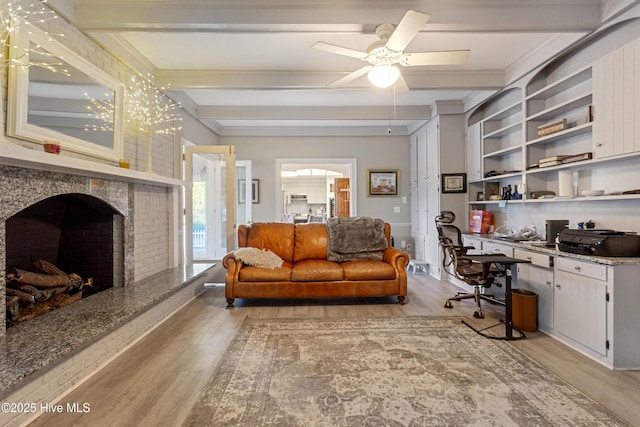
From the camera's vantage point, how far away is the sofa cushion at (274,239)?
4137mm

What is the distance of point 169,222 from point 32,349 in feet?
7.71

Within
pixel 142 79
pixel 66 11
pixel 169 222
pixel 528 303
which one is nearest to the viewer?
pixel 66 11

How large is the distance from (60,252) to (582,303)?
4636mm

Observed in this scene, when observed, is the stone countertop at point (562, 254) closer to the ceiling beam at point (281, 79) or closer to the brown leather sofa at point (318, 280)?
the brown leather sofa at point (318, 280)

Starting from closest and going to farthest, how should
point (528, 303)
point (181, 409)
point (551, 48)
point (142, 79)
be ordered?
point (181, 409), point (528, 303), point (551, 48), point (142, 79)

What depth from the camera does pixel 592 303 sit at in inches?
90.1

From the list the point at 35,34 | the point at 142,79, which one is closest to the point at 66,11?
the point at 35,34

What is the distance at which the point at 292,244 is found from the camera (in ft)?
13.7

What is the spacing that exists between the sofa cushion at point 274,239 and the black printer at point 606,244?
9.84 feet

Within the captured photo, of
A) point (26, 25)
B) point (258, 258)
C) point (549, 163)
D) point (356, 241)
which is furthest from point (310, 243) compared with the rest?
point (26, 25)

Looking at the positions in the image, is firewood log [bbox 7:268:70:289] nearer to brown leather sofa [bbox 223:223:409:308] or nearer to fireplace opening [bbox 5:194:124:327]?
fireplace opening [bbox 5:194:124:327]

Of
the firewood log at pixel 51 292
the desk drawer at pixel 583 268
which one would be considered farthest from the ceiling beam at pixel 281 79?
the firewood log at pixel 51 292

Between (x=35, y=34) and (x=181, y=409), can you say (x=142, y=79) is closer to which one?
(x=35, y=34)

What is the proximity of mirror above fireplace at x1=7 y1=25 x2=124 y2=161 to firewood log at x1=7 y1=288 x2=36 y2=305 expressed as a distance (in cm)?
112
